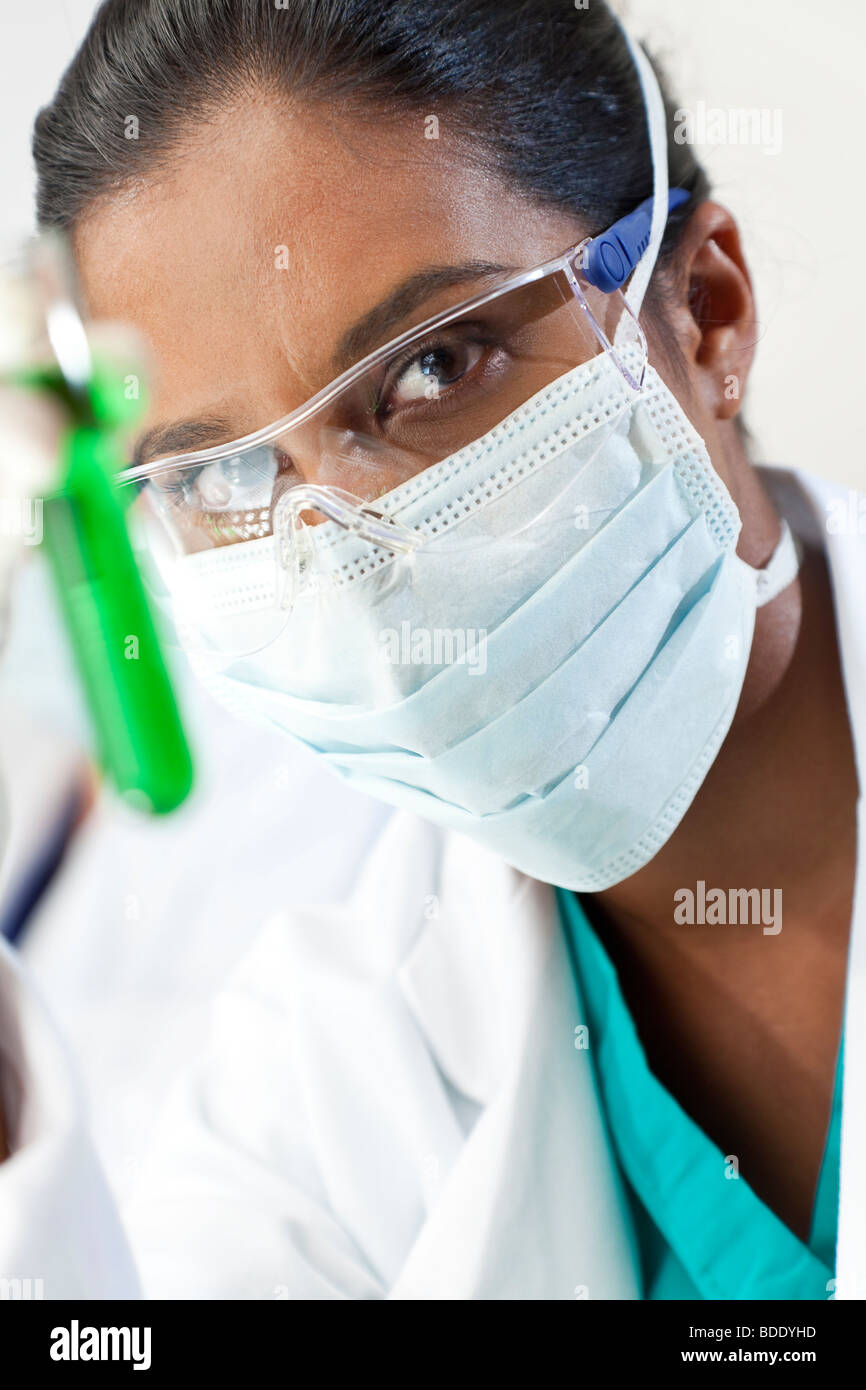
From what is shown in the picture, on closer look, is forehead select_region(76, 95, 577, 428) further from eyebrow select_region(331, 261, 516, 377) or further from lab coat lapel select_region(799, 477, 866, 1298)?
lab coat lapel select_region(799, 477, 866, 1298)

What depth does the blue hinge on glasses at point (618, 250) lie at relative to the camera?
753 mm

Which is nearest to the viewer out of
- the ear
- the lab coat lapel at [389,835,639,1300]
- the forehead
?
the forehead

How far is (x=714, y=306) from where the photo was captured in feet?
2.80

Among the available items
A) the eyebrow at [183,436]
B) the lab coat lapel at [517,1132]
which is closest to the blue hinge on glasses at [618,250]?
the eyebrow at [183,436]

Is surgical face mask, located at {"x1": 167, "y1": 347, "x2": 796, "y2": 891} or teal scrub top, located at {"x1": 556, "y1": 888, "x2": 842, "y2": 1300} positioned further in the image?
teal scrub top, located at {"x1": 556, "y1": 888, "x2": 842, "y2": 1300}

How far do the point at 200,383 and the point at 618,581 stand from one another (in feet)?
0.98

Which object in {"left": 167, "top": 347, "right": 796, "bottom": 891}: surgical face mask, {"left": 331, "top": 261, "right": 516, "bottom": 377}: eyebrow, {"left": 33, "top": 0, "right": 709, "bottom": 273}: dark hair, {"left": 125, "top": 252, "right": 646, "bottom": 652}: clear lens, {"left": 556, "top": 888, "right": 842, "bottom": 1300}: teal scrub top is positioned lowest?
{"left": 556, "top": 888, "right": 842, "bottom": 1300}: teal scrub top

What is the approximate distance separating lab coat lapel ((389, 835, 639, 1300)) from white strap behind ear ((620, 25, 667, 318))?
53 cm

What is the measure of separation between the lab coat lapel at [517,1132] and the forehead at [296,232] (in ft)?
1.77

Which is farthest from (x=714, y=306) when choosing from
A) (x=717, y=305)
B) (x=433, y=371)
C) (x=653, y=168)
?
(x=433, y=371)

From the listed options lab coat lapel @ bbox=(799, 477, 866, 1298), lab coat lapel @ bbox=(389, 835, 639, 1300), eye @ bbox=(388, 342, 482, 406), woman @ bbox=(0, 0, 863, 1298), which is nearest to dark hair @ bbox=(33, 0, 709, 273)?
woman @ bbox=(0, 0, 863, 1298)

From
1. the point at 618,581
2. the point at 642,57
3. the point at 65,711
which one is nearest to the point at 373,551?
the point at 618,581

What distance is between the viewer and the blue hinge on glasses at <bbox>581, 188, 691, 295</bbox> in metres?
0.75

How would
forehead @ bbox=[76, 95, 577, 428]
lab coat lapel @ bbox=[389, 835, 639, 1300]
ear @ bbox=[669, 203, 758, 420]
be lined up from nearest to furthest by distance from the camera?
1. forehead @ bbox=[76, 95, 577, 428]
2. ear @ bbox=[669, 203, 758, 420]
3. lab coat lapel @ bbox=[389, 835, 639, 1300]
